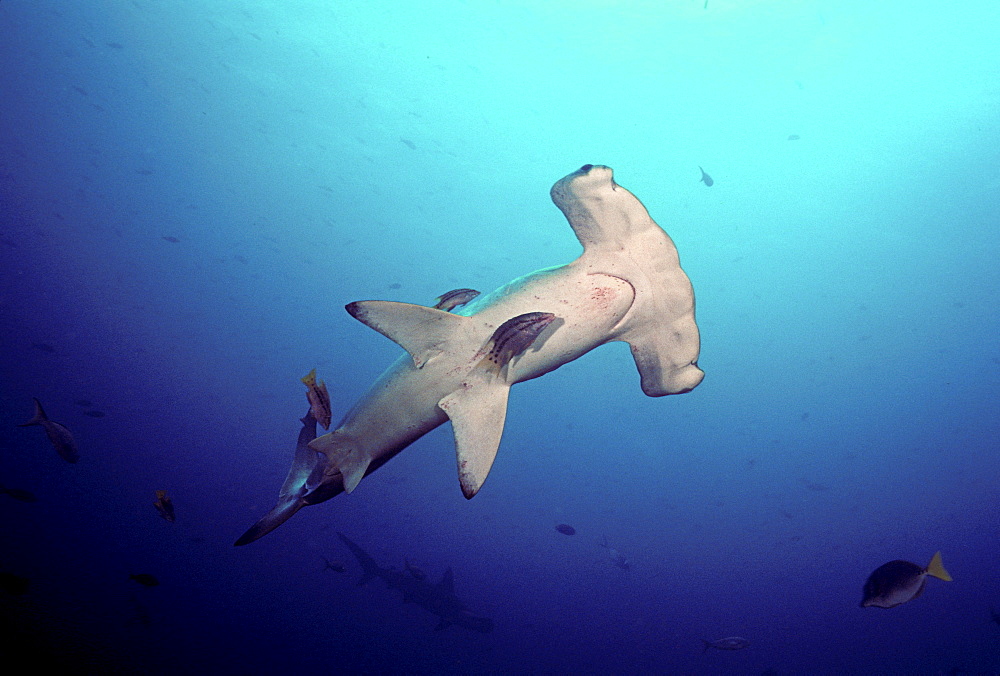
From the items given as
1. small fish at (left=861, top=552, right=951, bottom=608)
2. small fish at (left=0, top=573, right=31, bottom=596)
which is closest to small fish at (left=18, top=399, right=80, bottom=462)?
small fish at (left=0, top=573, right=31, bottom=596)

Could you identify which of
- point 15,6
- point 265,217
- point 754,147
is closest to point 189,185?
point 265,217

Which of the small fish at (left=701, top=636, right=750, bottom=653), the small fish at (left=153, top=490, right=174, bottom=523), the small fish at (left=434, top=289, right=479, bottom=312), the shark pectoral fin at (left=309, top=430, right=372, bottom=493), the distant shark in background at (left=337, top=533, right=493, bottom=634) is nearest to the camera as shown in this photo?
the shark pectoral fin at (left=309, top=430, right=372, bottom=493)

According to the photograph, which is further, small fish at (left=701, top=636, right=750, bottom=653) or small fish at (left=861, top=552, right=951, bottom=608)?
small fish at (left=701, top=636, right=750, bottom=653)

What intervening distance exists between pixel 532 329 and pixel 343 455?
1.47 metres

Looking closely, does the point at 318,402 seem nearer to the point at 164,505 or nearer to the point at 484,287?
the point at 164,505

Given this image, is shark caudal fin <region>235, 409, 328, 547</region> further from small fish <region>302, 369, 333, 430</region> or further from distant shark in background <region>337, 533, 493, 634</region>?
distant shark in background <region>337, 533, 493, 634</region>

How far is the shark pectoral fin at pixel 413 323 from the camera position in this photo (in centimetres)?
217

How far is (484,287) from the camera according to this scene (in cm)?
4228

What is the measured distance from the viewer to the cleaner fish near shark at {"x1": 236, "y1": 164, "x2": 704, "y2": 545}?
2.22m

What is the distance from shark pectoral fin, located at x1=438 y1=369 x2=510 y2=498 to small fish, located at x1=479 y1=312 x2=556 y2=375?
11 centimetres

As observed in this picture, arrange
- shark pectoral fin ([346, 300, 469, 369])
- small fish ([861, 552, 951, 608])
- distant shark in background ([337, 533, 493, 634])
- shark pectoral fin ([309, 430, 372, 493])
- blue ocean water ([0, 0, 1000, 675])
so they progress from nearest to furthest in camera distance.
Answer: shark pectoral fin ([346, 300, 469, 369]) < shark pectoral fin ([309, 430, 372, 493]) < small fish ([861, 552, 951, 608]) < distant shark in background ([337, 533, 493, 634]) < blue ocean water ([0, 0, 1000, 675])

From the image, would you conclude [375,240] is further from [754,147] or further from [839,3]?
[839,3]

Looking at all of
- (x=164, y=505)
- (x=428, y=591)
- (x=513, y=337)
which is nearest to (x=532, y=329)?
(x=513, y=337)

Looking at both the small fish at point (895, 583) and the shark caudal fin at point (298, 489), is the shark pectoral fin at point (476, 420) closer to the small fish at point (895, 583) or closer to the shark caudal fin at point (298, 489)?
the shark caudal fin at point (298, 489)
